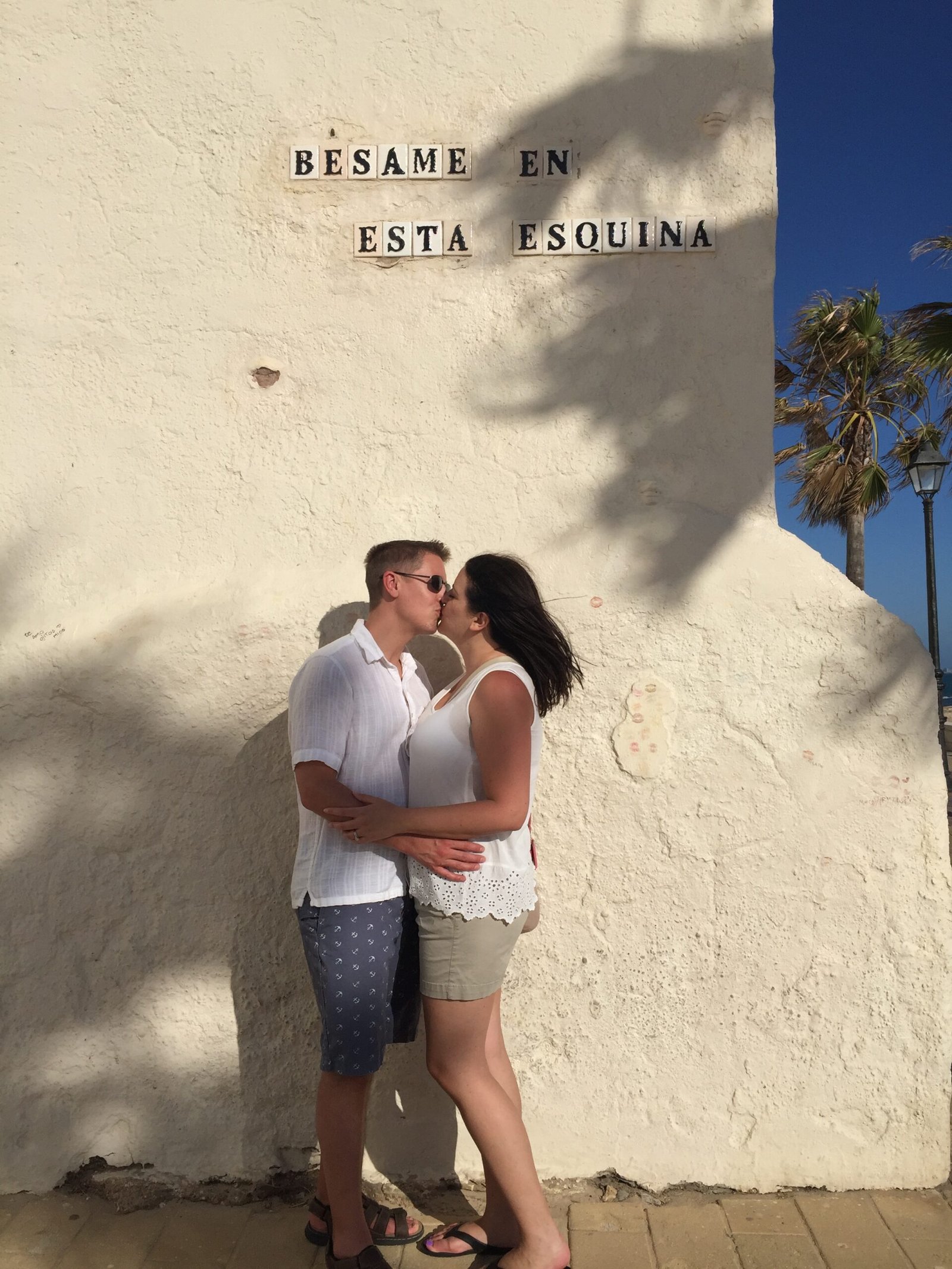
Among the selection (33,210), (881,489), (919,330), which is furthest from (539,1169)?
(881,489)

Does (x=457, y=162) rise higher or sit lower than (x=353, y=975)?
higher

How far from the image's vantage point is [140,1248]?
2498mm

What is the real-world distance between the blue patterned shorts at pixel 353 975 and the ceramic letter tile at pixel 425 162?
2142 millimetres

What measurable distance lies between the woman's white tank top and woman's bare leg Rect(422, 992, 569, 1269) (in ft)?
0.80

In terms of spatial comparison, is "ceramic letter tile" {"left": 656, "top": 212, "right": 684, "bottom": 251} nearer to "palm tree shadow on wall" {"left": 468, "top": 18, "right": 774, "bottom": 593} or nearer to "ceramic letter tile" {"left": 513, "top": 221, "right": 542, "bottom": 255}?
"palm tree shadow on wall" {"left": 468, "top": 18, "right": 774, "bottom": 593}

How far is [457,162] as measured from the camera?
287cm

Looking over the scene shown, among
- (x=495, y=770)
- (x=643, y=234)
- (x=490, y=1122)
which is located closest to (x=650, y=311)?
(x=643, y=234)

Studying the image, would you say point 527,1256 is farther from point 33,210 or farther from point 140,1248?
point 33,210

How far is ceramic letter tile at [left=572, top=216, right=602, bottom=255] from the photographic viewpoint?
2.86 m

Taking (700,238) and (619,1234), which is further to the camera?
(700,238)

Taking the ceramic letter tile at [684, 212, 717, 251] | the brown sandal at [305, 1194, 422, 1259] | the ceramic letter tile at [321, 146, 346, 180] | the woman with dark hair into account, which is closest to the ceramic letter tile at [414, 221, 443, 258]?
the ceramic letter tile at [321, 146, 346, 180]

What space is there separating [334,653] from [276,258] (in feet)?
4.47

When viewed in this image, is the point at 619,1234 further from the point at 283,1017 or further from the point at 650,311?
the point at 650,311

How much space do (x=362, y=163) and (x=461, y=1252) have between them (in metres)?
3.11
